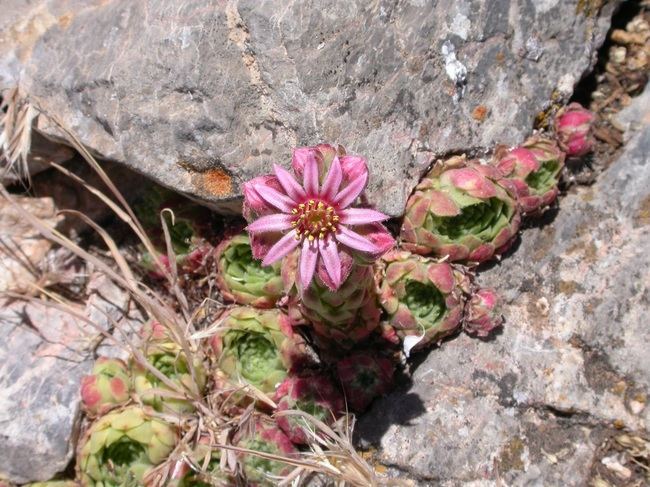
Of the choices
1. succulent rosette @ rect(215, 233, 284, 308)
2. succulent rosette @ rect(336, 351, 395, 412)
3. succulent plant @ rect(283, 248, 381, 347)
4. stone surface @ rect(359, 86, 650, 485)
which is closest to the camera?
succulent plant @ rect(283, 248, 381, 347)

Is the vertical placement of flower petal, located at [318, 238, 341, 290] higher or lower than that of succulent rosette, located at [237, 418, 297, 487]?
higher

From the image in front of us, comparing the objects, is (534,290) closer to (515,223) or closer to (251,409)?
(515,223)

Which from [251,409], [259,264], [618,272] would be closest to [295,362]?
[251,409]

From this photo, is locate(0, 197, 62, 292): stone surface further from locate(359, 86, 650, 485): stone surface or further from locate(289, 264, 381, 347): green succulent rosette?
locate(359, 86, 650, 485): stone surface

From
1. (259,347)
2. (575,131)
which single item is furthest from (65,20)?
(575,131)

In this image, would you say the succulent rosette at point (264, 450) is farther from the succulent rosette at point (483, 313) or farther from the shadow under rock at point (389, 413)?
the succulent rosette at point (483, 313)

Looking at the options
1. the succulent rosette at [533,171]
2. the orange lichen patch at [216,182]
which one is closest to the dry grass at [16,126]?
the orange lichen patch at [216,182]

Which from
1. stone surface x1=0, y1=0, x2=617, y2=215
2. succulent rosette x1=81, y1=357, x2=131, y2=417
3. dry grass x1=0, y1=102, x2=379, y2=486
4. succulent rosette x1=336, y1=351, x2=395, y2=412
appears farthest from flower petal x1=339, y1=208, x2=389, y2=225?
succulent rosette x1=81, y1=357, x2=131, y2=417
